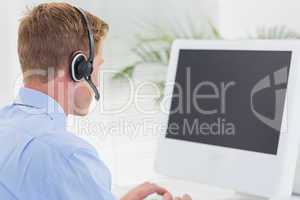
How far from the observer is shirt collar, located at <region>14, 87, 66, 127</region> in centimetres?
95

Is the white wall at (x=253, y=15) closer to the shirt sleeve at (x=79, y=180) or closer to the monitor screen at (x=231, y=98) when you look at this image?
the monitor screen at (x=231, y=98)

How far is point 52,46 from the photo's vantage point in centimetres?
95

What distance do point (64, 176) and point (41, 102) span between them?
175mm

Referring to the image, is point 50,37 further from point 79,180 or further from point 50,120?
point 79,180

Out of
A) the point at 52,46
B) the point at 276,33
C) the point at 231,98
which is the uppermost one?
the point at 276,33

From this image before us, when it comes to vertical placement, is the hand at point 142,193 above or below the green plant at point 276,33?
below

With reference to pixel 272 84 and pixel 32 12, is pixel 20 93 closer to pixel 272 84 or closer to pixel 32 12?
pixel 32 12

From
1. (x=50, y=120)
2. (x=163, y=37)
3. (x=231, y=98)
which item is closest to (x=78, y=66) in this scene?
(x=50, y=120)

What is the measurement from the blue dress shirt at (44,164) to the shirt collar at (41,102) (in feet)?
0.15

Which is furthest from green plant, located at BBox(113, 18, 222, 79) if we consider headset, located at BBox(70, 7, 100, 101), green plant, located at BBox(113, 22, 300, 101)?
headset, located at BBox(70, 7, 100, 101)

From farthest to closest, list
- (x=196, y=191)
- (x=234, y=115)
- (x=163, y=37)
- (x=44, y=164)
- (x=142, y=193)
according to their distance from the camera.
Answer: (x=163, y=37)
(x=196, y=191)
(x=234, y=115)
(x=142, y=193)
(x=44, y=164)

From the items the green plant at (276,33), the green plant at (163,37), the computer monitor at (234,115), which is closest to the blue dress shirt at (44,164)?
the computer monitor at (234,115)

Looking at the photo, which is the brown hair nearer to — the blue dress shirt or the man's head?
the man's head

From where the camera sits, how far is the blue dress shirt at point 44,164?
0.83 m
